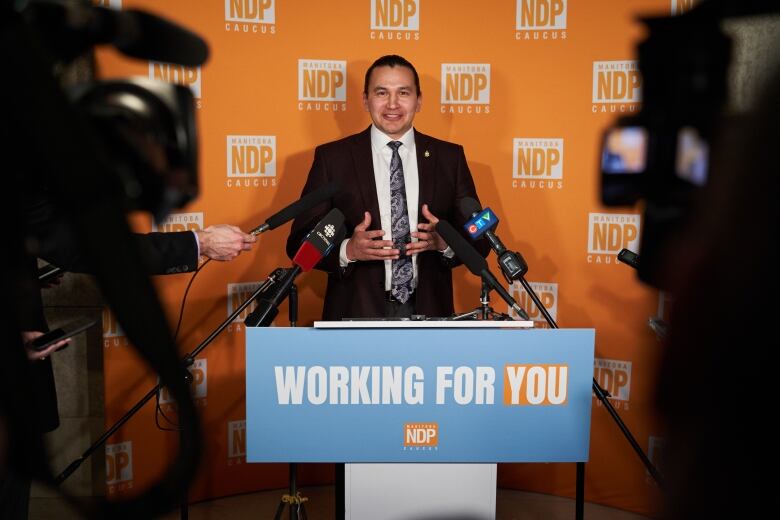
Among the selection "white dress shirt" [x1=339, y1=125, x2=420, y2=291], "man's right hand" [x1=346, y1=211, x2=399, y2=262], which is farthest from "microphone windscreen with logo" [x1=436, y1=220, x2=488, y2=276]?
"white dress shirt" [x1=339, y1=125, x2=420, y2=291]

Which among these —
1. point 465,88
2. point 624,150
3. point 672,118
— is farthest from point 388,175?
point 672,118

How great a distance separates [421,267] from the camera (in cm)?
274

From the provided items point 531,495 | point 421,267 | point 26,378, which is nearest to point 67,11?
point 26,378

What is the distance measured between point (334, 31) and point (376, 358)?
72.8 inches

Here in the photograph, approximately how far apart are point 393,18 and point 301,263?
1593mm

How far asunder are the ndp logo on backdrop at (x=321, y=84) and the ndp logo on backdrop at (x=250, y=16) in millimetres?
197

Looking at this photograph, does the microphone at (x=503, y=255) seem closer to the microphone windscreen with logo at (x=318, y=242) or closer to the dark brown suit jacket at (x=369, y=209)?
the microphone windscreen with logo at (x=318, y=242)

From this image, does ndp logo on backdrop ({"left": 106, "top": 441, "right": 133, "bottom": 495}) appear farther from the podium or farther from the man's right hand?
the podium

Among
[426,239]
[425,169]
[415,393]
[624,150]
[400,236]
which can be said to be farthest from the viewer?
[425,169]

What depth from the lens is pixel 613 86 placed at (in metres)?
3.03

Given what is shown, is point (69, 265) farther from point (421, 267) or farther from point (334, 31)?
point (334, 31)

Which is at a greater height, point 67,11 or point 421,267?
point 67,11

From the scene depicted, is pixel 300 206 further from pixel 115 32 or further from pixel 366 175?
pixel 115 32

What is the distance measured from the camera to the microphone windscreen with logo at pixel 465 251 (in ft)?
6.32
